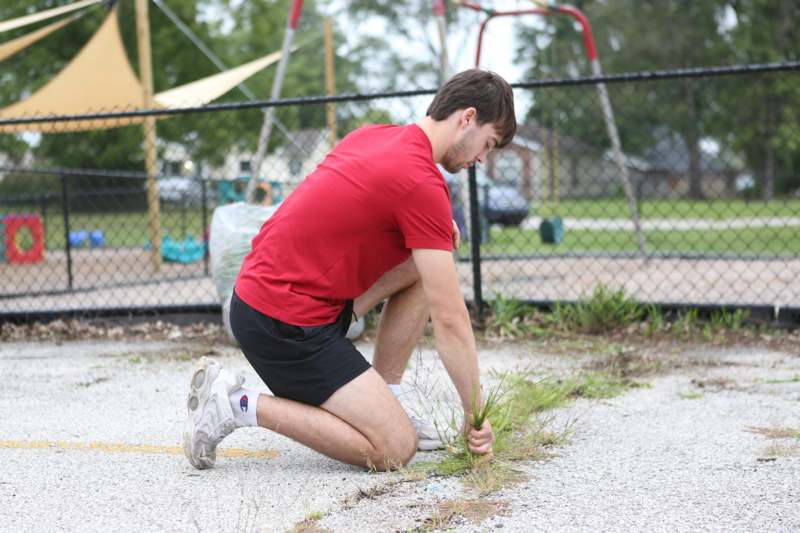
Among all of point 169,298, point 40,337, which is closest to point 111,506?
point 40,337

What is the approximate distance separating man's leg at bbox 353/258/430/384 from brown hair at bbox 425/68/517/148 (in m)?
0.69

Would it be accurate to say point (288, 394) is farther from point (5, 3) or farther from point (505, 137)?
point (5, 3)

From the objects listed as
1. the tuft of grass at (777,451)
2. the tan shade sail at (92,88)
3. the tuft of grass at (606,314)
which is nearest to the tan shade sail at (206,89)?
the tan shade sail at (92,88)

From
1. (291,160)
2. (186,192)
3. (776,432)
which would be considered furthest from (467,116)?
(291,160)

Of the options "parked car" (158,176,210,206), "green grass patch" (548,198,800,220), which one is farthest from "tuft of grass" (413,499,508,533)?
"green grass patch" (548,198,800,220)

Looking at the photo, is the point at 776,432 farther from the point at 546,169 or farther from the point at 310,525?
the point at 546,169

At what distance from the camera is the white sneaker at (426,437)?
3.25 metres

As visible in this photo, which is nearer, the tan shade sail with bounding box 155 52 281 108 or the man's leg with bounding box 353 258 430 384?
the man's leg with bounding box 353 258 430 384

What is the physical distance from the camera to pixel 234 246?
5.08 meters

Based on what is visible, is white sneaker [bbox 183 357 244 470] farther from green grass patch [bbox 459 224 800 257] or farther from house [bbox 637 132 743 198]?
green grass patch [bbox 459 224 800 257]

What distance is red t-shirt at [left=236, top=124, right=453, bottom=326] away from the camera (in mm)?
2752

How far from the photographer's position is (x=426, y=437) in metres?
3.27

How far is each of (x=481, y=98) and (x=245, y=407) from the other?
1.28 meters

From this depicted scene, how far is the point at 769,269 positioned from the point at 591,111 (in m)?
32.8
